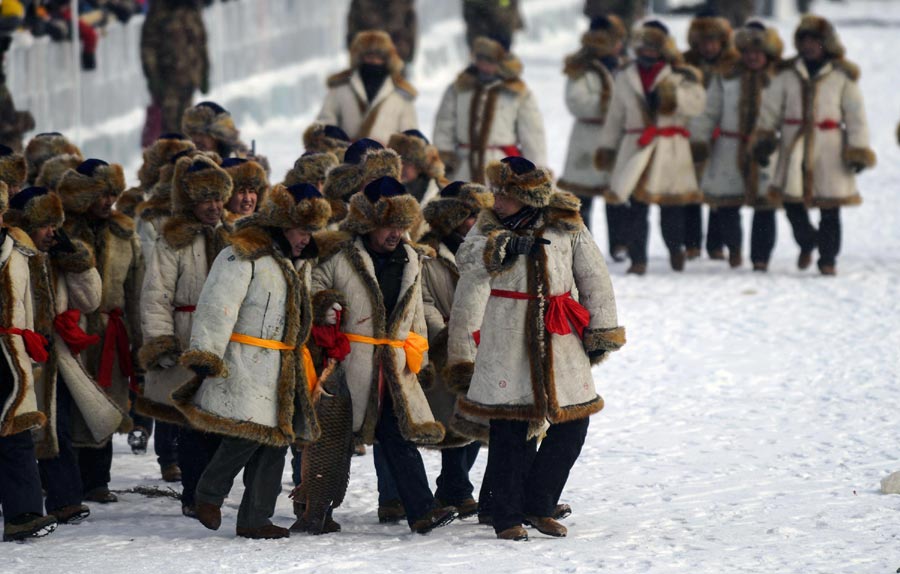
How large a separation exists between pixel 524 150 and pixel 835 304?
223cm

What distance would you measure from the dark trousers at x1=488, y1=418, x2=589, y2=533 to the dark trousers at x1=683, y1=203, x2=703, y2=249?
6629 millimetres

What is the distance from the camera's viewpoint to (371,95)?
1334 centimetres

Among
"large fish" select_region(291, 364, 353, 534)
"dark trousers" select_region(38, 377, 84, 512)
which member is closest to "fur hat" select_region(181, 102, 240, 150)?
"dark trousers" select_region(38, 377, 84, 512)

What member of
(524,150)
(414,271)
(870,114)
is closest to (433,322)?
(414,271)

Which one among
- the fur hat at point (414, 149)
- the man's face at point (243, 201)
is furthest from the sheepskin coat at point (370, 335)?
the fur hat at point (414, 149)

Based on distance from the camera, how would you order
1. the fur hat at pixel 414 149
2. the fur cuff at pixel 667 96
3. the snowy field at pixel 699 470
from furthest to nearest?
1. the fur cuff at pixel 667 96
2. the fur hat at pixel 414 149
3. the snowy field at pixel 699 470

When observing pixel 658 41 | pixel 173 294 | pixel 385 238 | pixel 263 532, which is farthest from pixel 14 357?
pixel 658 41

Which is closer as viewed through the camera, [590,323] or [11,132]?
[590,323]

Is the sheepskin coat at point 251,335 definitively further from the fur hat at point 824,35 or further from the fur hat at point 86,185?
the fur hat at point 824,35

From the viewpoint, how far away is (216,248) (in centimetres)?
875

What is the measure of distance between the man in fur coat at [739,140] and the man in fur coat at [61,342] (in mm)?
6338

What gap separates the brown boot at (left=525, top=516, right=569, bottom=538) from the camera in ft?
26.8

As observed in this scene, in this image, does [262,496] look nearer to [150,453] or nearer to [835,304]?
[150,453]

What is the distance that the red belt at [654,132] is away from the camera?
45.9ft
